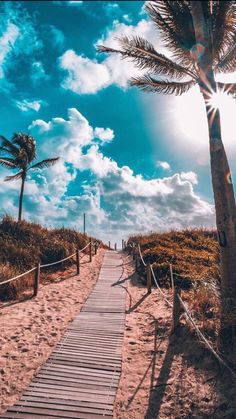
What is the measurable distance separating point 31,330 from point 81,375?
8.54 ft

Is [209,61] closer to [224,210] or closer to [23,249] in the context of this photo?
[224,210]

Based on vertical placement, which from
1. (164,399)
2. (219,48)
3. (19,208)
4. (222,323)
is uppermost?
(219,48)

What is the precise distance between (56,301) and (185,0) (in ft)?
31.6

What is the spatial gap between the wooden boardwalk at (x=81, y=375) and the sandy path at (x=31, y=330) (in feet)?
0.76

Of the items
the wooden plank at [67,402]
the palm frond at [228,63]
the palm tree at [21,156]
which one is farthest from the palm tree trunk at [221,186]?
the palm tree at [21,156]

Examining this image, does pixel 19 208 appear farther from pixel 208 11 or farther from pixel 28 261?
pixel 208 11

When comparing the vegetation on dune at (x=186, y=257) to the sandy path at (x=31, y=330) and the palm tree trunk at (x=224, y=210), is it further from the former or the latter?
the sandy path at (x=31, y=330)

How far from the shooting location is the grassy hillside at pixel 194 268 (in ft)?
23.2

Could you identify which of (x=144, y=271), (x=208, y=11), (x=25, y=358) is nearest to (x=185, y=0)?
(x=208, y=11)

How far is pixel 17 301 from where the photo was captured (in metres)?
10.0

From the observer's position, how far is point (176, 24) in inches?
340

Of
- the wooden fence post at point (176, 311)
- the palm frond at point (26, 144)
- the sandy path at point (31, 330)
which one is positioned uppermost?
the palm frond at point (26, 144)

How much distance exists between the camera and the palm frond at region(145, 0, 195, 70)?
27.5ft

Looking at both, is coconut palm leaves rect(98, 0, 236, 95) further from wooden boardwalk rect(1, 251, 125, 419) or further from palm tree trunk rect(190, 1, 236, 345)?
wooden boardwalk rect(1, 251, 125, 419)
